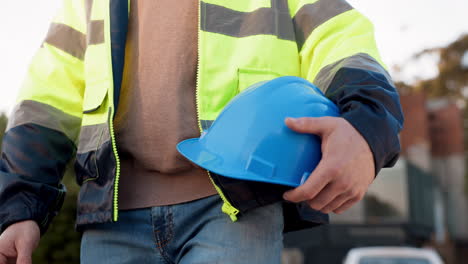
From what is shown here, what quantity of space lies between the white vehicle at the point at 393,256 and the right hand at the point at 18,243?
386 inches

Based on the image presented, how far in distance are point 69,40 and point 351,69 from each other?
1.04 meters

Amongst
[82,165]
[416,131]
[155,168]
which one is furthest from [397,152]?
[416,131]

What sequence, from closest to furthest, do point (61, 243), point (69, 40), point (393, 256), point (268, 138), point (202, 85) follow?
point (268, 138)
point (202, 85)
point (69, 40)
point (61, 243)
point (393, 256)

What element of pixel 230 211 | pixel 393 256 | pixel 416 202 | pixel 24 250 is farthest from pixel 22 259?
pixel 416 202

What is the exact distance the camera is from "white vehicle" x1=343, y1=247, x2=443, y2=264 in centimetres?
1080

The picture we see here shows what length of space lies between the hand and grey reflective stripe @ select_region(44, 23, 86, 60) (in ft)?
3.25

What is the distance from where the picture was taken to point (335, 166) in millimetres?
1300

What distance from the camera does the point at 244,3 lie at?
→ 1.85 metres

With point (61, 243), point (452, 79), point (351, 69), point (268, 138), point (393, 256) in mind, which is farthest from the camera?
point (452, 79)

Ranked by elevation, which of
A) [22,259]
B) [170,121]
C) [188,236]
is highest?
[170,121]

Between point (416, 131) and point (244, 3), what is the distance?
27.7 metres

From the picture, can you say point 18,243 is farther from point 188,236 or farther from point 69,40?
point 69,40

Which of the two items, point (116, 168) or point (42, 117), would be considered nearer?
point (116, 168)

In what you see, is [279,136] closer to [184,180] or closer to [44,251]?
[184,180]
